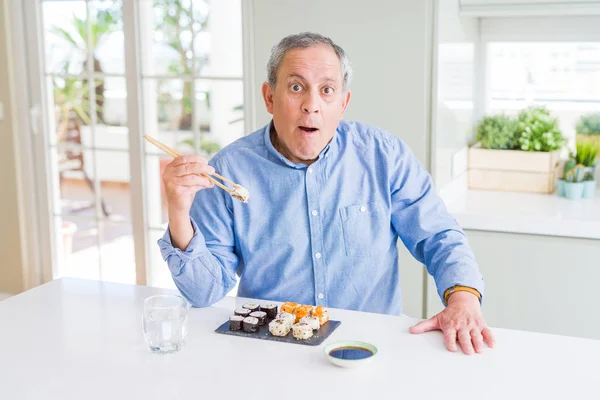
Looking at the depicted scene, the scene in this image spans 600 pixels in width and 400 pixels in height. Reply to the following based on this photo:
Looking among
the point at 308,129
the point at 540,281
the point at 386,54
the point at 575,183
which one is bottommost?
the point at 540,281

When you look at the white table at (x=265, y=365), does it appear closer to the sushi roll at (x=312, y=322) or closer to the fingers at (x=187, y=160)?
the sushi roll at (x=312, y=322)

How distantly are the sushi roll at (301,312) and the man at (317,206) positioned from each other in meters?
0.31

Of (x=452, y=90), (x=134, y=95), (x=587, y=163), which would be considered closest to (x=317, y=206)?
(x=452, y=90)

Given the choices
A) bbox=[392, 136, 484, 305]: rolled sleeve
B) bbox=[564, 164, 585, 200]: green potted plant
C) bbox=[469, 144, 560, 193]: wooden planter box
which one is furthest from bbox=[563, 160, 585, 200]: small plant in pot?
bbox=[392, 136, 484, 305]: rolled sleeve

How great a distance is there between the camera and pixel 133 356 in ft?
5.15

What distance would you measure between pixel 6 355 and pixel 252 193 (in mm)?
795

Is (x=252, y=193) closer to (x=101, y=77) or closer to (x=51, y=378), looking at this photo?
(x=51, y=378)

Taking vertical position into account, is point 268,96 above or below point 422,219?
above

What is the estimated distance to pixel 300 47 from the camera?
203cm

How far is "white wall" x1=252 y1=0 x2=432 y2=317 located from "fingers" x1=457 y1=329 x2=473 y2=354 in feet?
5.24

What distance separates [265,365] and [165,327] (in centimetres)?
23

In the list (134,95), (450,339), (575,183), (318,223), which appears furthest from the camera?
(134,95)

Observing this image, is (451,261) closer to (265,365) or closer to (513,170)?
(265,365)

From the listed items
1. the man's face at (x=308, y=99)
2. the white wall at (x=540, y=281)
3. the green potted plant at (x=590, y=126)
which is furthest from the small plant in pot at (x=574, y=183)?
the man's face at (x=308, y=99)
